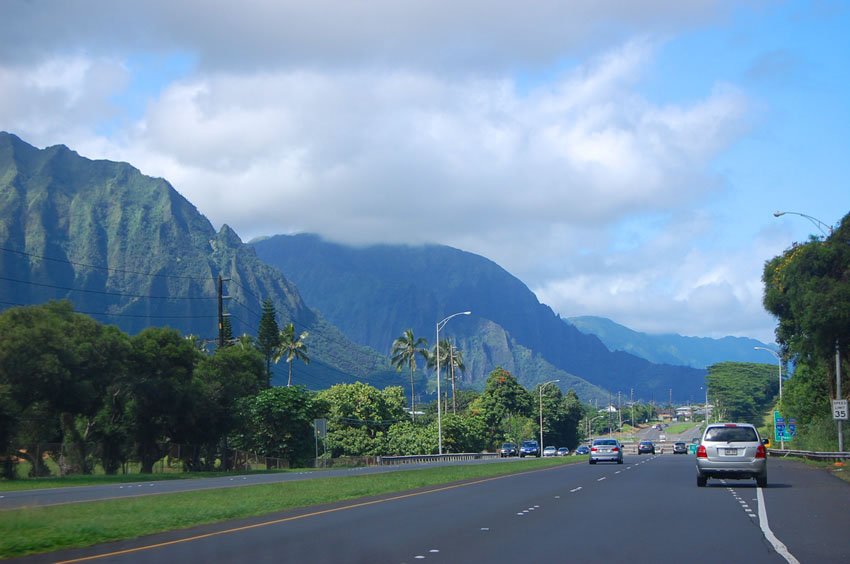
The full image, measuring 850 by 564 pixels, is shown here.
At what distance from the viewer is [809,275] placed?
47.7 meters

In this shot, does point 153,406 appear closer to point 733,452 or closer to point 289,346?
point 733,452

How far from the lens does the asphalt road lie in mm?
13898

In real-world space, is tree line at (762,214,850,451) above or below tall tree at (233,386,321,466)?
above

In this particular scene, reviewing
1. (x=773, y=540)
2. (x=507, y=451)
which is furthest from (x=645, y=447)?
(x=773, y=540)

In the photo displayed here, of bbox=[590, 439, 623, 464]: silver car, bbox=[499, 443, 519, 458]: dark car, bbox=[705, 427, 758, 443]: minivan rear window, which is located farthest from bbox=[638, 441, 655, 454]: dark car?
bbox=[705, 427, 758, 443]: minivan rear window

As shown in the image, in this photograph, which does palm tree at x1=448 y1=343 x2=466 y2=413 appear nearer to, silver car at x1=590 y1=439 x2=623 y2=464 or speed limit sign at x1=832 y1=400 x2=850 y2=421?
silver car at x1=590 y1=439 x2=623 y2=464

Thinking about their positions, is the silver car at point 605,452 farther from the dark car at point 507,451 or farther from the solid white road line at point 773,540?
the dark car at point 507,451

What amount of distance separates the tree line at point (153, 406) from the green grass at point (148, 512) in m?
20.8

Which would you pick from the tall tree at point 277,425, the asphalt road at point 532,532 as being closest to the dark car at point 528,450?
the tall tree at point 277,425

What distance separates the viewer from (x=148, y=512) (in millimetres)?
22156

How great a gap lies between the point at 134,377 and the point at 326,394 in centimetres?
3451

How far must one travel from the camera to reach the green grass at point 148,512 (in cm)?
1641

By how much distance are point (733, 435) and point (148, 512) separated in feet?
56.4

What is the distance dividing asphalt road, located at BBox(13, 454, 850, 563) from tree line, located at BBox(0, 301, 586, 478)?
28824 mm
